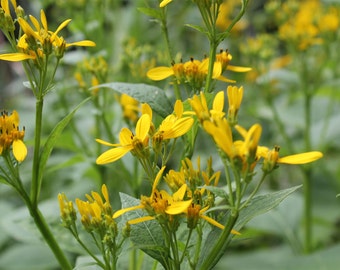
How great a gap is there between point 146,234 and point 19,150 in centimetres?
23

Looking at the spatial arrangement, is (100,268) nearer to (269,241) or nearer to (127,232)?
(127,232)

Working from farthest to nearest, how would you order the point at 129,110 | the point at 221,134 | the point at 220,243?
1. the point at 129,110
2. the point at 220,243
3. the point at 221,134

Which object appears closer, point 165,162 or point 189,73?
point 165,162

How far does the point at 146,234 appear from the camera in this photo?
0.93 meters

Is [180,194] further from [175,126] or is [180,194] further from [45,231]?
[45,231]

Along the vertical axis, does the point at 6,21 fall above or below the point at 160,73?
above

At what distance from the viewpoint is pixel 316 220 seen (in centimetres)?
258

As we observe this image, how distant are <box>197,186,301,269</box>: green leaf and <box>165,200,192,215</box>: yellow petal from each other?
97 mm

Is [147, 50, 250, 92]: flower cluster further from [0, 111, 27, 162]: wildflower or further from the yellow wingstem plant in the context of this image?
[0, 111, 27, 162]: wildflower

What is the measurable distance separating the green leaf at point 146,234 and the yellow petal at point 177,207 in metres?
0.07

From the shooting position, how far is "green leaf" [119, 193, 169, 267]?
2.99 feet

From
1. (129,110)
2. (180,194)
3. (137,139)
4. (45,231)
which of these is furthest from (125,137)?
(129,110)

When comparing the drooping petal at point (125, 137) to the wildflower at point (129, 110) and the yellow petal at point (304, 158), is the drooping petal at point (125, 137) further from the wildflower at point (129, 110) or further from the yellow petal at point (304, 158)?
the wildflower at point (129, 110)

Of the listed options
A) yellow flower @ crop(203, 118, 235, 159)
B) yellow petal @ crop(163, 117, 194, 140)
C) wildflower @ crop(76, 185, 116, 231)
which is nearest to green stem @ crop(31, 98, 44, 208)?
wildflower @ crop(76, 185, 116, 231)
